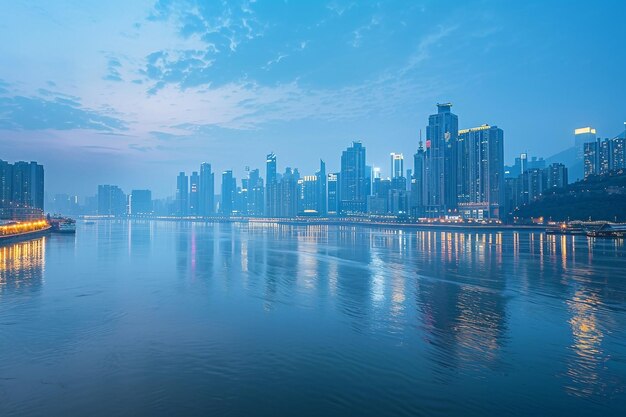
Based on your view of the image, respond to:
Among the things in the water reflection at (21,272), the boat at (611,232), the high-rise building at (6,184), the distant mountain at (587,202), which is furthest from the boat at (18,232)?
the distant mountain at (587,202)

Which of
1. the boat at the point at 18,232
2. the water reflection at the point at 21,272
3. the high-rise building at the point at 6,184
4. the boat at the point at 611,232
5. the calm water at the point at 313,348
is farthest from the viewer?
the high-rise building at the point at 6,184

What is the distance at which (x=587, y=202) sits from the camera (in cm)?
14012

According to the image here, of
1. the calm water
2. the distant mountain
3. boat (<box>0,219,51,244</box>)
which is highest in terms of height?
the distant mountain

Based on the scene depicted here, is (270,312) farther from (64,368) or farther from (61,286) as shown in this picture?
(61,286)

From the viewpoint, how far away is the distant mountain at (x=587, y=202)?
13150 cm

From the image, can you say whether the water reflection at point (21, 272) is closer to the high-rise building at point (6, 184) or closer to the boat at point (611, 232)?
the boat at point (611, 232)

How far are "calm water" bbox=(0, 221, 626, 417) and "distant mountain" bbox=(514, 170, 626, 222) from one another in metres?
126

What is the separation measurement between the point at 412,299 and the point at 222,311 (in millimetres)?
10911

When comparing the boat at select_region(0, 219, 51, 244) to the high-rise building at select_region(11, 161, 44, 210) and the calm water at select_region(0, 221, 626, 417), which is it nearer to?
the calm water at select_region(0, 221, 626, 417)

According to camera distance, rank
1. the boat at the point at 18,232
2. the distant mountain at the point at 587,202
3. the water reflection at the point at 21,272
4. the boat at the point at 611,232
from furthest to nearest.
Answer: the distant mountain at the point at 587,202 → the boat at the point at 611,232 → the boat at the point at 18,232 → the water reflection at the point at 21,272

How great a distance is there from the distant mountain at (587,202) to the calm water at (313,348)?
413 feet

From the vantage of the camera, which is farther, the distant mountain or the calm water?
→ the distant mountain

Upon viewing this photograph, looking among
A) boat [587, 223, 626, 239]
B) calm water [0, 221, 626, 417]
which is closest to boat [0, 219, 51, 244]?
calm water [0, 221, 626, 417]

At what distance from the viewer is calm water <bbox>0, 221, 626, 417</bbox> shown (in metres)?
10.5
